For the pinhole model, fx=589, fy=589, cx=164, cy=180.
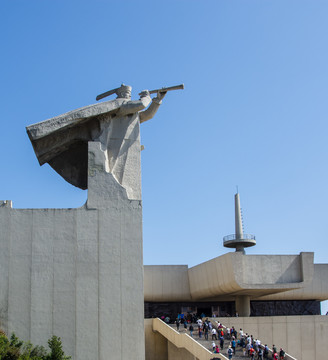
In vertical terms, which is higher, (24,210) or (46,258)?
(24,210)

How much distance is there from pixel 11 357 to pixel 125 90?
1041 centimetres

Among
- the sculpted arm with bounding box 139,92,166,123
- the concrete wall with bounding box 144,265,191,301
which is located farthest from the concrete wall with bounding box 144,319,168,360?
the sculpted arm with bounding box 139,92,166,123

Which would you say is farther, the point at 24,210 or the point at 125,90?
the point at 125,90

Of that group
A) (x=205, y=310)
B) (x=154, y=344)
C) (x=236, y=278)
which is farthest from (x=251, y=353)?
(x=205, y=310)

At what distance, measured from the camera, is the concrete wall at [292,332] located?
3491cm

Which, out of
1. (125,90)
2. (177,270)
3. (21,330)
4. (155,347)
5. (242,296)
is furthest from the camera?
(177,270)

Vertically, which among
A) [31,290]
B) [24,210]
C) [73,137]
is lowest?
[31,290]

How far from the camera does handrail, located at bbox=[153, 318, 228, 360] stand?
2656 cm

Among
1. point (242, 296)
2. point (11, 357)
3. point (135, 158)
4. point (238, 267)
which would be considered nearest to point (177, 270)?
point (242, 296)

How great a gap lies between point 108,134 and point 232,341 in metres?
12.4

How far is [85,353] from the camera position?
727 inches

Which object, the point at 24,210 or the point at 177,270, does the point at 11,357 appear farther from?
the point at 177,270

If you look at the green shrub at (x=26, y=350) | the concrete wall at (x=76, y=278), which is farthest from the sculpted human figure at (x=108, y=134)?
the green shrub at (x=26, y=350)

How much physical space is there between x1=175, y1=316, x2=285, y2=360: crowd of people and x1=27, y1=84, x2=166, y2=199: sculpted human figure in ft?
35.0
